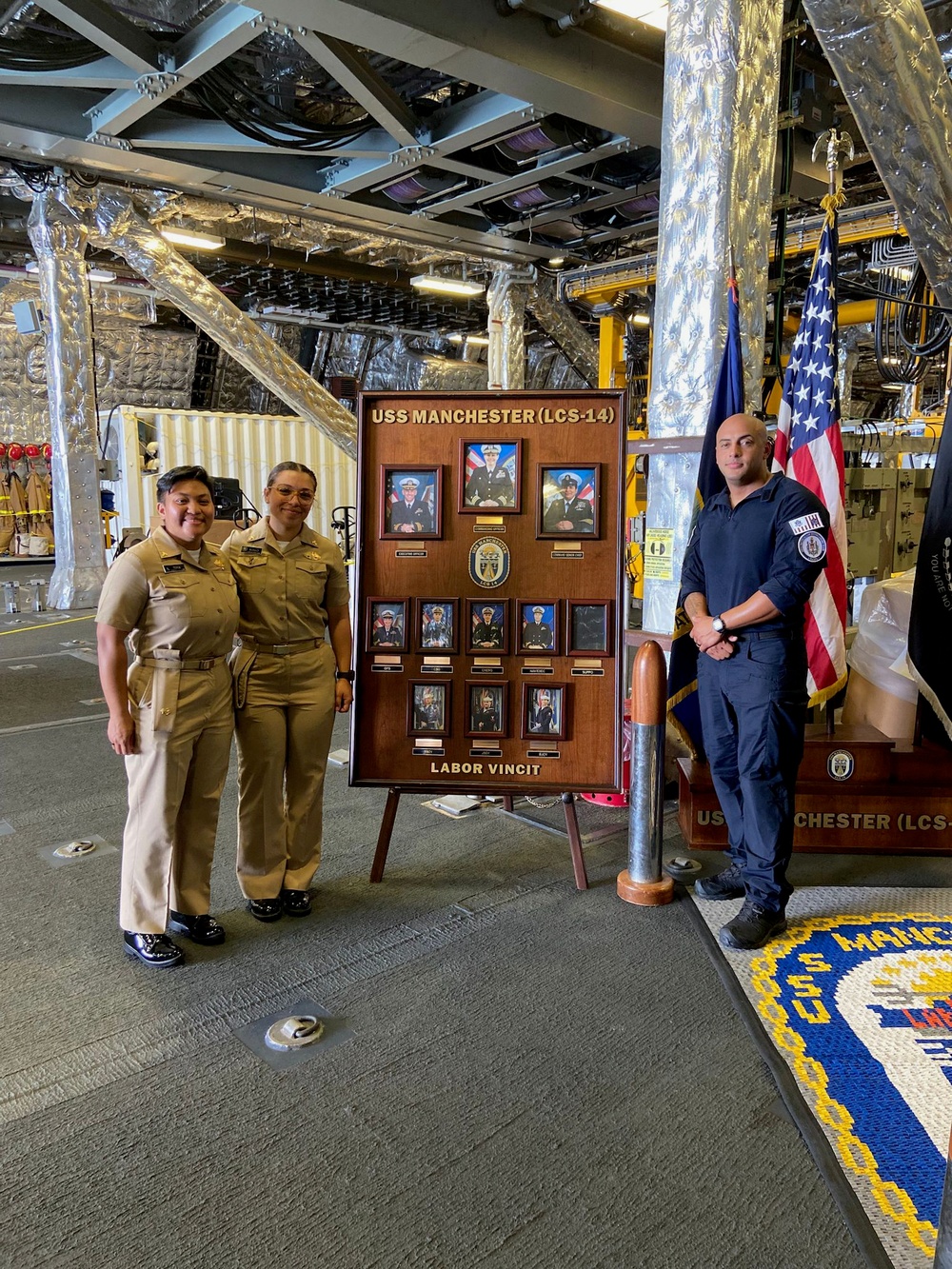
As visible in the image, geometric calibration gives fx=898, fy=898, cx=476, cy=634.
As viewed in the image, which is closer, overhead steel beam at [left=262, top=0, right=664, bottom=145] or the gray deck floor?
the gray deck floor

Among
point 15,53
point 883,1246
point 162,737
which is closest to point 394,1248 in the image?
point 883,1246

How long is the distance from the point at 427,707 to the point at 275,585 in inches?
29.2

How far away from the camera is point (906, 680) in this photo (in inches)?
150

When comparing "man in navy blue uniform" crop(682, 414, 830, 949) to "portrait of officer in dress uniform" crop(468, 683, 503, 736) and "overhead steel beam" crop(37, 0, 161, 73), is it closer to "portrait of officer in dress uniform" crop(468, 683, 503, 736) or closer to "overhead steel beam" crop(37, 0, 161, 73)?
"portrait of officer in dress uniform" crop(468, 683, 503, 736)

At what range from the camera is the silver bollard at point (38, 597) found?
33.6ft

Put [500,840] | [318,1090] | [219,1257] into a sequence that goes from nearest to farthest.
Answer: [219,1257]
[318,1090]
[500,840]

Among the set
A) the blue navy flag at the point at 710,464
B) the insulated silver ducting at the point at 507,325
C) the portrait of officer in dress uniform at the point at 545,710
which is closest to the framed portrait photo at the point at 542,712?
the portrait of officer in dress uniform at the point at 545,710

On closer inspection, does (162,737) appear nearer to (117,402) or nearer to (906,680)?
(906,680)

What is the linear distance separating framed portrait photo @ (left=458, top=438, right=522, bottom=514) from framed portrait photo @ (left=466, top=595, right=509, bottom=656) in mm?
341

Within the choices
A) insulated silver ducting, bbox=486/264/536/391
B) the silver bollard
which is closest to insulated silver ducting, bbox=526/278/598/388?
insulated silver ducting, bbox=486/264/536/391

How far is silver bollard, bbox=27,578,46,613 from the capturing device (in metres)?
10.2

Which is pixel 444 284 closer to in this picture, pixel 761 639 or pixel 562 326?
pixel 562 326

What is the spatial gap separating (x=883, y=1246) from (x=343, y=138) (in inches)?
307

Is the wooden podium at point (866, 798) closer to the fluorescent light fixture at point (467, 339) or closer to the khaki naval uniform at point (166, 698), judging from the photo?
the khaki naval uniform at point (166, 698)
